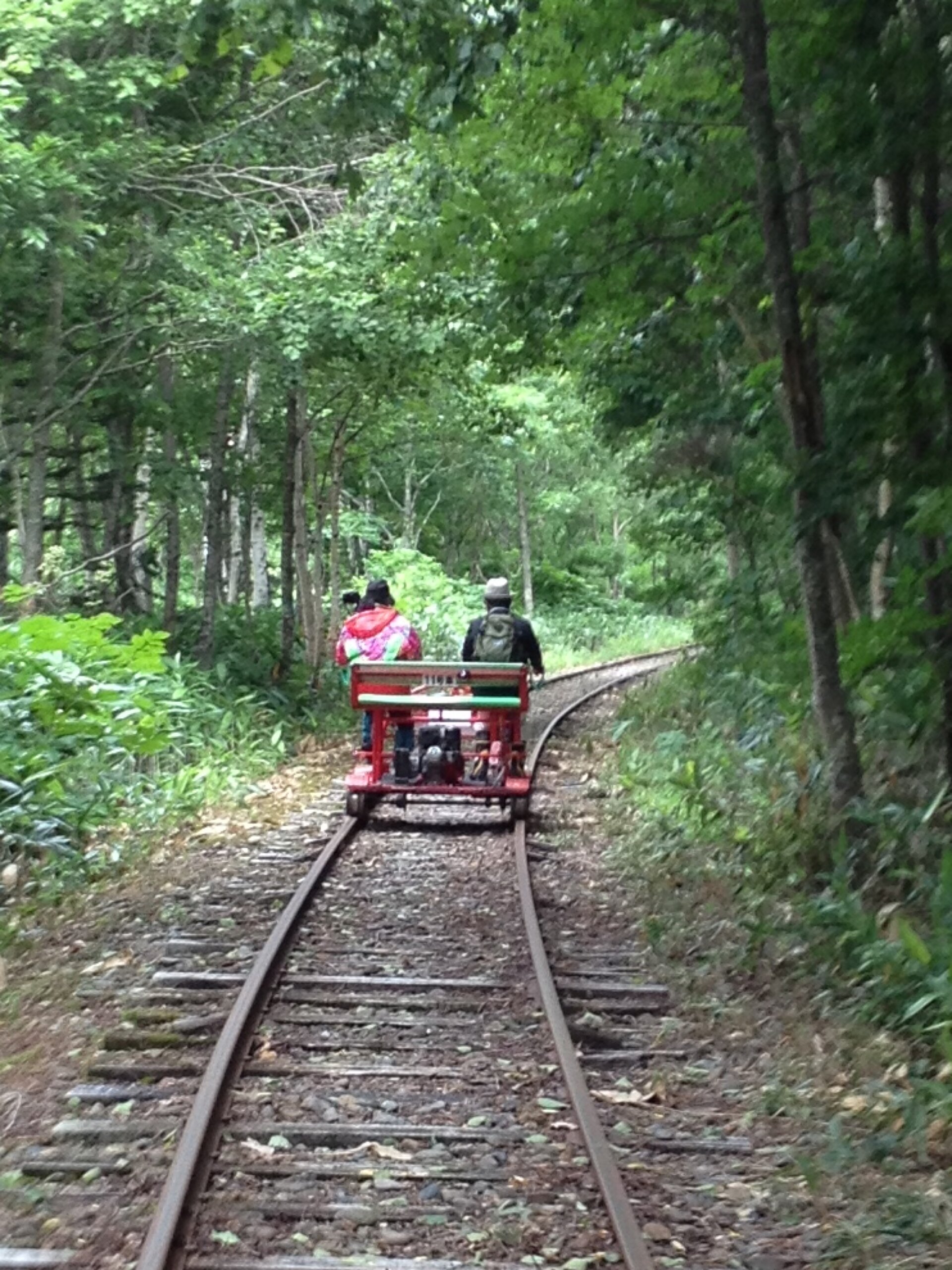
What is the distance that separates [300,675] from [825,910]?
13.3 m

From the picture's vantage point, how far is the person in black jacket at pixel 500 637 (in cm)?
1216

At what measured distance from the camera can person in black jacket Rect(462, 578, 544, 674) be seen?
39.9 feet

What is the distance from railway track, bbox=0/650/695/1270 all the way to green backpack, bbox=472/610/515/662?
339cm

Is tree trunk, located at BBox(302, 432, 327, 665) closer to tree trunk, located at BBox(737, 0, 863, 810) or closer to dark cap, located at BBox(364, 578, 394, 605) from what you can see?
dark cap, located at BBox(364, 578, 394, 605)

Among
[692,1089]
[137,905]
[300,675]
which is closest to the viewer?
[692,1089]

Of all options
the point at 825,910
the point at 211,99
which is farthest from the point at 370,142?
the point at 825,910

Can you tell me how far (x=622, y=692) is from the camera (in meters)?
24.0

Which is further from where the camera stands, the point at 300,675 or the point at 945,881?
the point at 300,675

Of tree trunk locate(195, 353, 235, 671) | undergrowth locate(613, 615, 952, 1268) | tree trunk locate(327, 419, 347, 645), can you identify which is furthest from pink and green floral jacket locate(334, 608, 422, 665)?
tree trunk locate(327, 419, 347, 645)

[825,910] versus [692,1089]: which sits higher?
[825,910]

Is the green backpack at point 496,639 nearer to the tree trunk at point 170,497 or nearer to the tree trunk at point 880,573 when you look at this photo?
the tree trunk at point 880,573

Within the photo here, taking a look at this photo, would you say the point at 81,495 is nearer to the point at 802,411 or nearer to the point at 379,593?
the point at 379,593

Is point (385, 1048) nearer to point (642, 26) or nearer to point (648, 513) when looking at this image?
point (642, 26)

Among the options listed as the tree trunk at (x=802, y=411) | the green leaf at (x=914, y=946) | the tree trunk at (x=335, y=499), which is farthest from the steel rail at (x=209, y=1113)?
the tree trunk at (x=335, y=499)
